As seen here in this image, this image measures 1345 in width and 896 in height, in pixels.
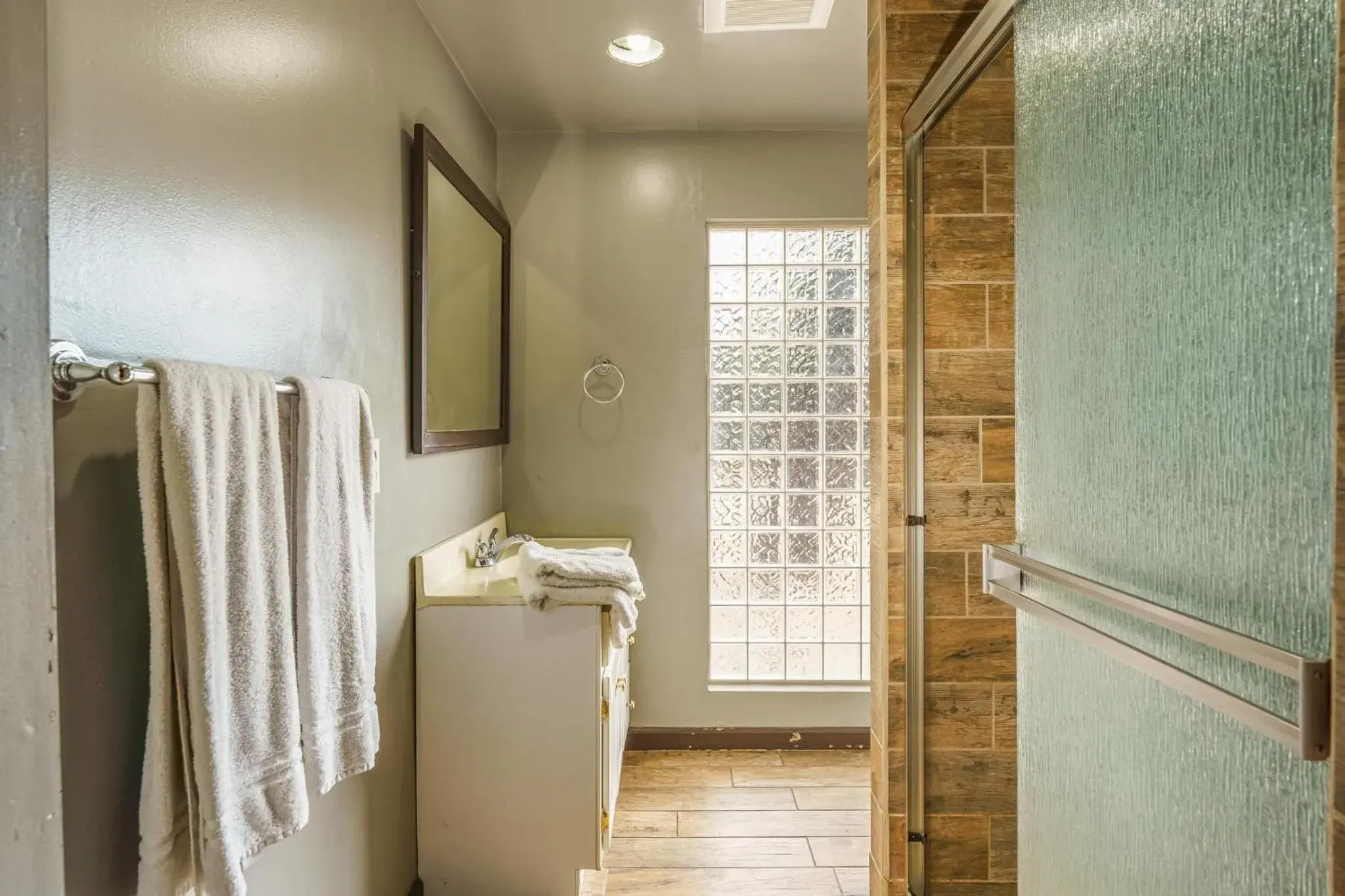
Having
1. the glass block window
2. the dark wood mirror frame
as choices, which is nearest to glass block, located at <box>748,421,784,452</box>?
the glass block window

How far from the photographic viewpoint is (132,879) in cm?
90

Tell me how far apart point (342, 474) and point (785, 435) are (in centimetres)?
191

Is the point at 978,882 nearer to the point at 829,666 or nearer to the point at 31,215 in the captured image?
the point at 829,666

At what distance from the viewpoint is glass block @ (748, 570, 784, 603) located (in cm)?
288

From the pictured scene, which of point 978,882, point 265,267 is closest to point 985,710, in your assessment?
point 978,882

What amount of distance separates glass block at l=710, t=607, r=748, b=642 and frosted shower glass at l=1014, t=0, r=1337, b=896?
72.3 inches

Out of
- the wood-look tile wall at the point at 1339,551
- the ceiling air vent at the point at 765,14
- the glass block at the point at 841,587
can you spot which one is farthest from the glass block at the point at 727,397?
the wood-look tile wall at the point at 1339,551

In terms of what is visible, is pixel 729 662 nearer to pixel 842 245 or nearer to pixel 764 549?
pixel 764 549

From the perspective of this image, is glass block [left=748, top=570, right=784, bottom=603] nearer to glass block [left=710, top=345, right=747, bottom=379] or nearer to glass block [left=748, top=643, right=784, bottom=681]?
glass block [left=748, top=643, right=784, bottom=681]

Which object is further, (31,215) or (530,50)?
(530,50)

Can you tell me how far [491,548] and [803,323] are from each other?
145cm

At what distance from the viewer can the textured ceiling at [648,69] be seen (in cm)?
201

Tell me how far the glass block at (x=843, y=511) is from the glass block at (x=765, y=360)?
0.54m

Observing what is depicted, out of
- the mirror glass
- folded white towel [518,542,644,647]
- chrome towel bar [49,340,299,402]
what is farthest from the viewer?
the mirror glass
